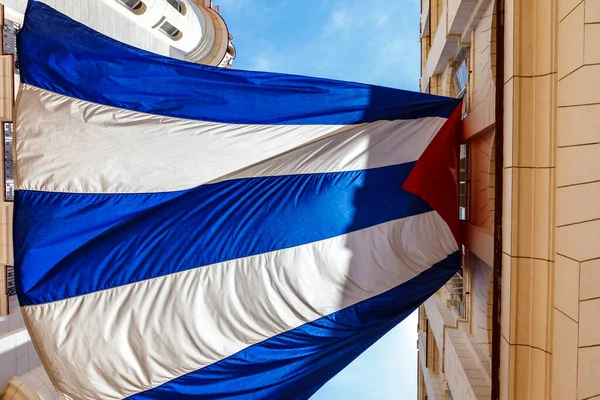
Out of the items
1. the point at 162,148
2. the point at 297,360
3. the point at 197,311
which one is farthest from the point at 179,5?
the point at 297,360

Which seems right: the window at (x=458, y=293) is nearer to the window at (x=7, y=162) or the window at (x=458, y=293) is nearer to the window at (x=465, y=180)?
the window at (x=465, y=180)

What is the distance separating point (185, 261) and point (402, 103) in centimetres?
378

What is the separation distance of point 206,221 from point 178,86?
1909mm

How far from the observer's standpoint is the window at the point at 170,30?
653 inches

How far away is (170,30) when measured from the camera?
56.9 ft

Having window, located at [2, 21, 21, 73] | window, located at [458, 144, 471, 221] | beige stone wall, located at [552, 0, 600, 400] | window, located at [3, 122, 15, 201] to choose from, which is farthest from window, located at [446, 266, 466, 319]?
window, located at [2, 21, 21, 73]

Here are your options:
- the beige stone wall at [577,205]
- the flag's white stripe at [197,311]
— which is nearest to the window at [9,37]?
the flag's white stripe at [197,311]

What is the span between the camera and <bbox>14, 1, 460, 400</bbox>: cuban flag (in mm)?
4410

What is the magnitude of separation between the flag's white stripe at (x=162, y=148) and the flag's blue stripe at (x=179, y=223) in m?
0.16

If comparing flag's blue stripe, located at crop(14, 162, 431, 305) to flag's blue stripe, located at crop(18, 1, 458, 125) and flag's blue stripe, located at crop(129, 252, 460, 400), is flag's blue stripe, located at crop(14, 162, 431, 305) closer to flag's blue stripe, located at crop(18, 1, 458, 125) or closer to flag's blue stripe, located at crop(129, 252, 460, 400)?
flag's blue stripe, located at crop(18, 1, 458, 125)

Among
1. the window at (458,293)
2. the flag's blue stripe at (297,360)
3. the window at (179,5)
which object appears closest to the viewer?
the flag's blue stripe at (297,360)

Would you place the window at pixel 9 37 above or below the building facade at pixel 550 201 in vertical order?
above

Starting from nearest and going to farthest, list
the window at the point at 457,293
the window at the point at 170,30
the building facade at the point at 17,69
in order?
the building facade at the point at 17,69 → the window at the point at 457,293 → the window at the point at 170,30

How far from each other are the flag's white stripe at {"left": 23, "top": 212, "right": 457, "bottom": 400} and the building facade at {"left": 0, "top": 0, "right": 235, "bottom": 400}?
17.5 ft
